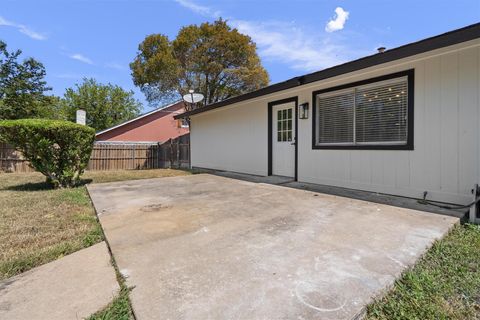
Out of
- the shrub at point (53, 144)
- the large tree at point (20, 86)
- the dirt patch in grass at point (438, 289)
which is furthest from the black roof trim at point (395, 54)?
the large tree at point (20, 86)

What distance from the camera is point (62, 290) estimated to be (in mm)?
1813

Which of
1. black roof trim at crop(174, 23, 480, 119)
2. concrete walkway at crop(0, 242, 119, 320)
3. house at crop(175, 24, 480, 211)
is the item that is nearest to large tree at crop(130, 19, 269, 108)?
house at crop(175, 24, 480, 211)

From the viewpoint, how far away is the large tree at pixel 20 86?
13961 mm

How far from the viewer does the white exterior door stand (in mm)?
6770

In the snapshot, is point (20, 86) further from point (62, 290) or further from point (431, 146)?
point (431, 146)

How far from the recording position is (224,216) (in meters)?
3.48

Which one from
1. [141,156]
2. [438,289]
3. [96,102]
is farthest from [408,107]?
[96,102]

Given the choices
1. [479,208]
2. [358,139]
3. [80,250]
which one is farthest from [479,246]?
[80,250]

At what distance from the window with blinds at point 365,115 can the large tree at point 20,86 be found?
1555 centimetres

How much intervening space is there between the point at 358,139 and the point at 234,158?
183 inches

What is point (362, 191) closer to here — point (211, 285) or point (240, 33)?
point (211, 285)

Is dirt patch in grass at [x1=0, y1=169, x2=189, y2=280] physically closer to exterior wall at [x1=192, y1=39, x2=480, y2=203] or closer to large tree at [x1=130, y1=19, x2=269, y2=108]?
exterior wall at [x1=192, y1=39, x2=480, y2=203]

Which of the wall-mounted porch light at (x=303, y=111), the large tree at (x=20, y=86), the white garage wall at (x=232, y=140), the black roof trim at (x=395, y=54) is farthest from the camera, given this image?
the large tree at (x=20, y=86)

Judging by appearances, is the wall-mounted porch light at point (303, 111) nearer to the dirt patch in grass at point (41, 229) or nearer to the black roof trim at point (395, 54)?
the black roof trim at point (395, 54)
